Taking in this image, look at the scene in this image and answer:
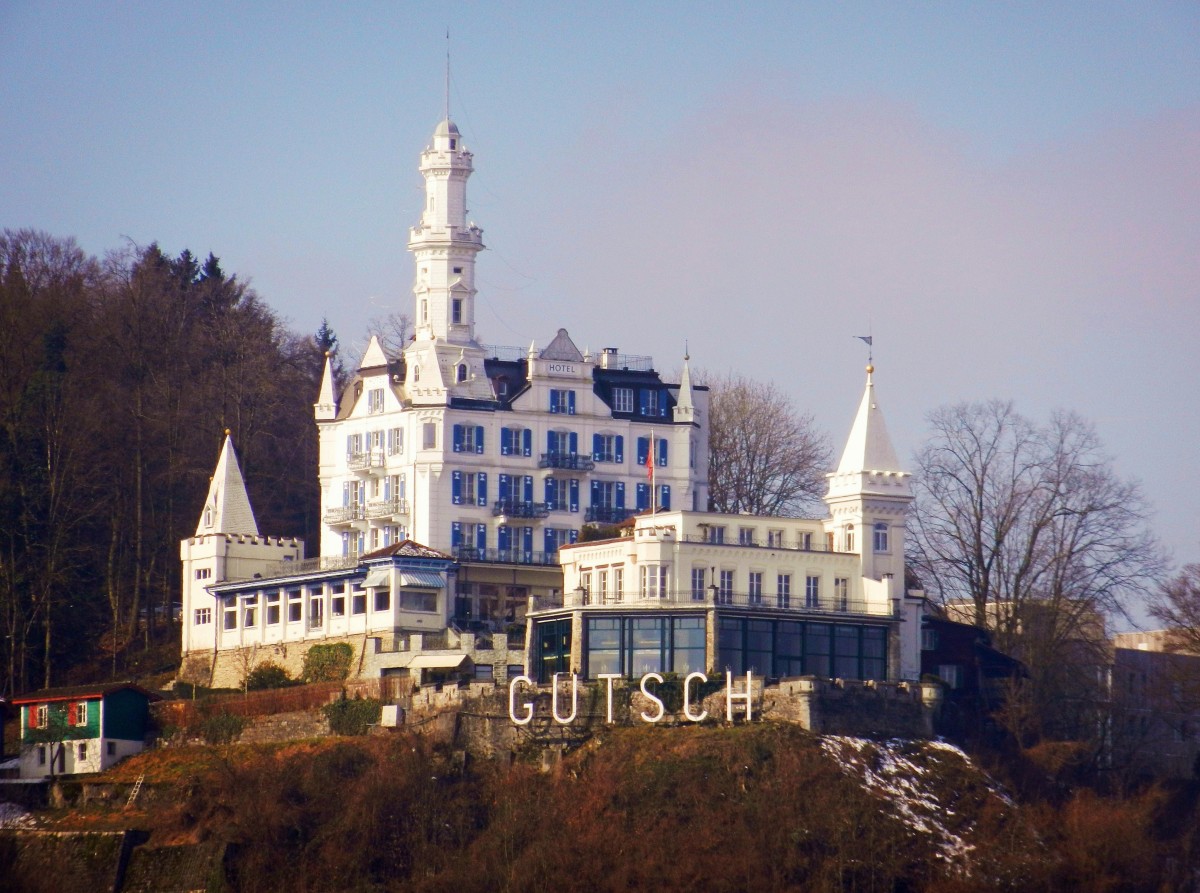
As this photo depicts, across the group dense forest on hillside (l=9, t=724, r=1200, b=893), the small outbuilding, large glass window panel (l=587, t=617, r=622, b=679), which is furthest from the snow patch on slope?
the small outbuilding

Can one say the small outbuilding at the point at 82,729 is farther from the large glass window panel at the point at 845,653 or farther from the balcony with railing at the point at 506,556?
the large glass window panel at the point at 845,653

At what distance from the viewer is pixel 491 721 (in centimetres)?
9450

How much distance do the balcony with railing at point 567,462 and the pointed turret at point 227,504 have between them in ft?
35.0

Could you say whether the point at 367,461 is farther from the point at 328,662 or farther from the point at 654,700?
the point at 654,700

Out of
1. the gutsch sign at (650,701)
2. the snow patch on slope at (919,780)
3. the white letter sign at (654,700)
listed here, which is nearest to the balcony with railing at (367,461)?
the gutsch sign at (650,701)

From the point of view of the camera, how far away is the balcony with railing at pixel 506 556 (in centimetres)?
10675

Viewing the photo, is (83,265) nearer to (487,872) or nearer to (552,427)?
(552,427)

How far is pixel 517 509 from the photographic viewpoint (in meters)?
108

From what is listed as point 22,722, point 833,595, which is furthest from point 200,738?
point 833,595

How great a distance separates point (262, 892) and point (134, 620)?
23.4 meters

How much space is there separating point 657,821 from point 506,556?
773 inches

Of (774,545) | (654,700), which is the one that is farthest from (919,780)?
(774,545)

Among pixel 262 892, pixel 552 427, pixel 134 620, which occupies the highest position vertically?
pixel 552 427

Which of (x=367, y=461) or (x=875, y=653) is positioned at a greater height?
(x=367, y=461)
